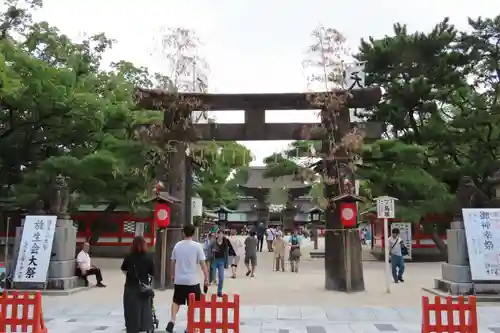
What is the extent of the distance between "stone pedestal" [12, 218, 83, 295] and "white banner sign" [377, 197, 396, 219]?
8.94 meters

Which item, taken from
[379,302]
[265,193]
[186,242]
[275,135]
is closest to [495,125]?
[275,135]

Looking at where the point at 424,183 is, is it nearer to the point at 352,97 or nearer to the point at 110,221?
the point at 352,97

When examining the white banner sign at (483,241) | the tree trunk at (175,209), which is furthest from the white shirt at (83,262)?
the white banner sign at (483,241)

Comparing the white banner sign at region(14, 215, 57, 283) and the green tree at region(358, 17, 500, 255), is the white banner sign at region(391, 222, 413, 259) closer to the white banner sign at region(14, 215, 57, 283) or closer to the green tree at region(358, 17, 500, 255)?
the green tree at region(358, 17, 500, 255)

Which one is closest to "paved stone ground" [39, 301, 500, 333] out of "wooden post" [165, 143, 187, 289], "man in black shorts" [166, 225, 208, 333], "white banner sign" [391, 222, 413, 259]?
"man in black shorts" [166, 225, 208, 333]

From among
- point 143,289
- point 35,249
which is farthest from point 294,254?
point 143,289

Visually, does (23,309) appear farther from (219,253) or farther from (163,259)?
(163,259)

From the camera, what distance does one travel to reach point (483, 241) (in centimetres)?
1314

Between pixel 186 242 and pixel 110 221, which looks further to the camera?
pixel 110 221

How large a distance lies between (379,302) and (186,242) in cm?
615

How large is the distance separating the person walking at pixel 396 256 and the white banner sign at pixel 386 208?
1.86m

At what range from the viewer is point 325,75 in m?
15.9

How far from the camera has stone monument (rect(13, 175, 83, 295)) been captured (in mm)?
14008

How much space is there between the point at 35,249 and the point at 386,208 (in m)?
9.86
